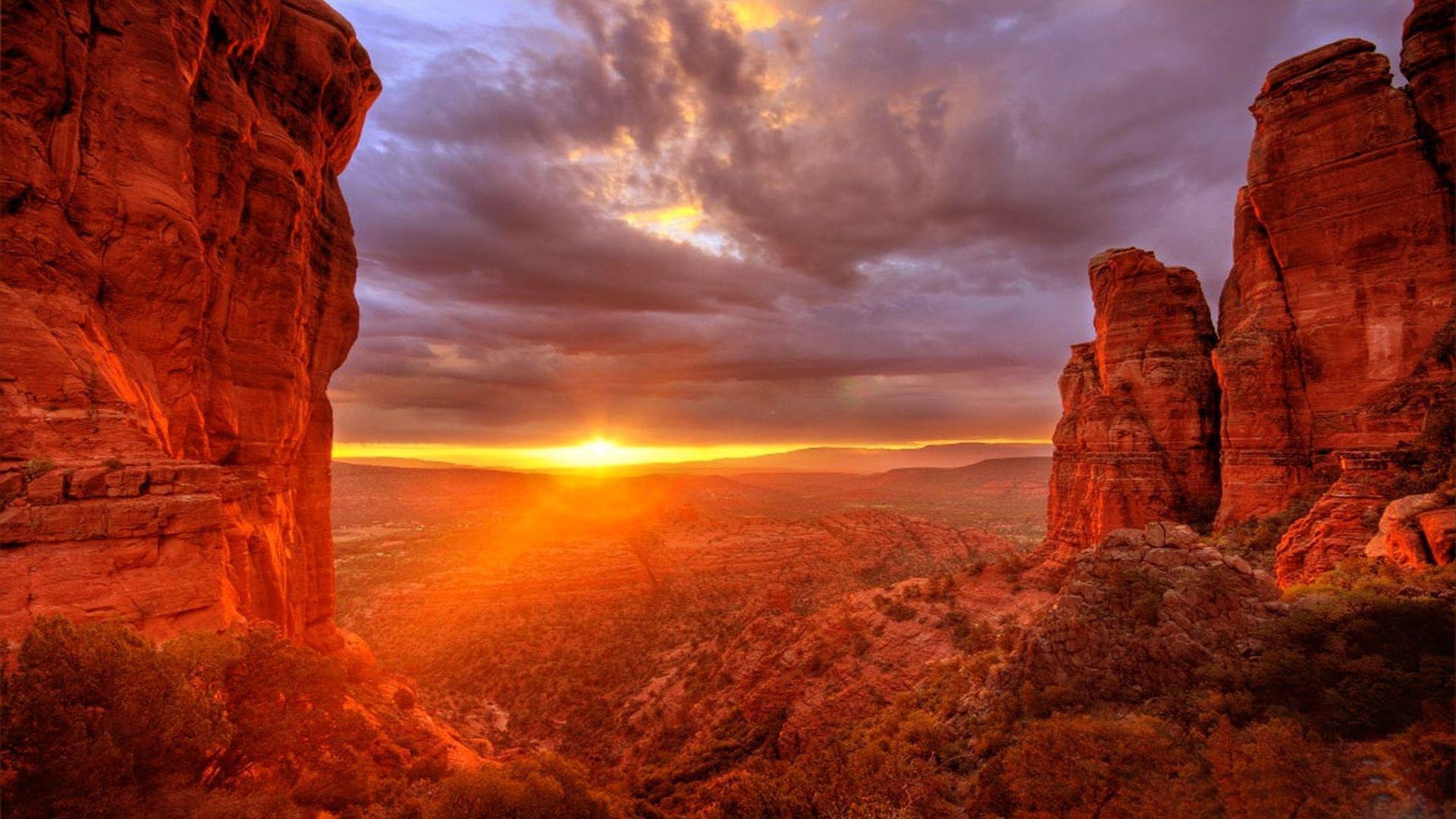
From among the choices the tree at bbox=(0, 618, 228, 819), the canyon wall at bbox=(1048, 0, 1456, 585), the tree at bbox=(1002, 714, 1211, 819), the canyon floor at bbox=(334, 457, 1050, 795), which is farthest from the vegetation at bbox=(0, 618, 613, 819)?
the canyon wall at bbox=(1048, 0, 1456, 585)

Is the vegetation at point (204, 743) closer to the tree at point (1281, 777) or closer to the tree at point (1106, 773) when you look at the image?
the tree at point (1106, 773)

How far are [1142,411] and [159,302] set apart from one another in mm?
44695

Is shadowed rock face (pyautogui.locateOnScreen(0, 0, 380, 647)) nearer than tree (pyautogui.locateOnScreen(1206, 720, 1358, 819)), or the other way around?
tree (pyautogui.locateOnScreen(1206, 720, 1358, 819))

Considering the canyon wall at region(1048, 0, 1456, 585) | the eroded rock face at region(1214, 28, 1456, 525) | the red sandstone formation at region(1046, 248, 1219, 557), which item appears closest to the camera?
the canyon wall at region(1048, 0, 1456, 585)

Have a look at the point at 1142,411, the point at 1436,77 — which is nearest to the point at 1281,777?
the point at 1142,411

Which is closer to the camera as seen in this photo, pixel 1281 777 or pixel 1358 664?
pixel 1281 777

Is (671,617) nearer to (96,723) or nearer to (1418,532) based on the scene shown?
(96,723)

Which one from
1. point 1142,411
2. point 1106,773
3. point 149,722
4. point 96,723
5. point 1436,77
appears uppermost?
point 1436,77

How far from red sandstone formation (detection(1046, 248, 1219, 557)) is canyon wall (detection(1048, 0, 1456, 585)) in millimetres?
3221

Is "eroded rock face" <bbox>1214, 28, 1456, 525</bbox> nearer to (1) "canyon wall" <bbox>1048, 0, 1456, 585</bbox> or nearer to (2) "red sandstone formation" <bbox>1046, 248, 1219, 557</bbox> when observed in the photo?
(1) "canyon wall" <bbox>1048, 0, 1456, 585</bbox>

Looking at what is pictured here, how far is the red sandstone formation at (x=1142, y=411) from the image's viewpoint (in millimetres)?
32000

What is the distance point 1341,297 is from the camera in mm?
24594

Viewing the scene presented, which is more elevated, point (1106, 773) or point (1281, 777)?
point (1281, 777)

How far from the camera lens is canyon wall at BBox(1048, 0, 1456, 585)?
2172cm
